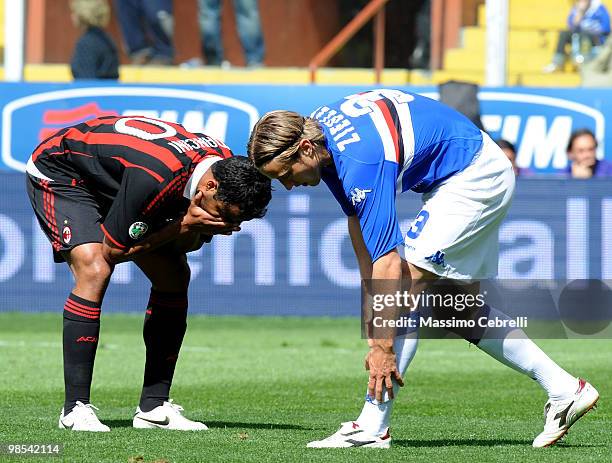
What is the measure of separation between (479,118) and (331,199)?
6.46 feet

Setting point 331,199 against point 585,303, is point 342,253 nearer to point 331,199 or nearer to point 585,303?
point 331,199

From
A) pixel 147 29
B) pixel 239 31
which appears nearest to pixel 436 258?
pixel 239 31

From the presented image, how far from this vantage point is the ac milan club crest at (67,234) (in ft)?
22.3

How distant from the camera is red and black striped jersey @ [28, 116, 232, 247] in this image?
6.48 m

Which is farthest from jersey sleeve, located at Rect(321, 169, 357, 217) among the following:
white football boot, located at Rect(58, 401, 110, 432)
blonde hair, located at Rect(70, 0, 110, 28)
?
blonde hair, located at Rect(70, 0, 110, 28)

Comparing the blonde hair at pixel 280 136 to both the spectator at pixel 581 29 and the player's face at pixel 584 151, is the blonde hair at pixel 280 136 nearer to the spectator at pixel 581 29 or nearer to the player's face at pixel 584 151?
the player's face at pixel 584 151

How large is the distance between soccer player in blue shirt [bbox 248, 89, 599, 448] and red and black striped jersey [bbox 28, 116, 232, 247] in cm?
70

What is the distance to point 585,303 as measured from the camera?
1323 centimetres

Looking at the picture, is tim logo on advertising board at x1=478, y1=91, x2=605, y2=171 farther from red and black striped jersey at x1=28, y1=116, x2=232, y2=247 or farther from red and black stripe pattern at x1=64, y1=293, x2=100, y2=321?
red and black stripe pattern at x1=64, y1=293, x2=100, y2=321

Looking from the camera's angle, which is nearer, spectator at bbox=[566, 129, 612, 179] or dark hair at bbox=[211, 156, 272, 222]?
dark hair at bbox=[211, 156, 272, 222]

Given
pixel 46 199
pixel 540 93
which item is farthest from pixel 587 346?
pixel 46 199

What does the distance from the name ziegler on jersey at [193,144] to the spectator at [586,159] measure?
7401 mm

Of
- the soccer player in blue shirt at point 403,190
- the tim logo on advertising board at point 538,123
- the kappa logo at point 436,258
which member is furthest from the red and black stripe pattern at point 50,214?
the tim logo on advertising board at point 538,123

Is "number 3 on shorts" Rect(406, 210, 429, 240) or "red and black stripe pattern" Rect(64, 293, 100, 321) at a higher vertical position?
"number 3 on shorts" Rect(406, 210, 429, 240)
